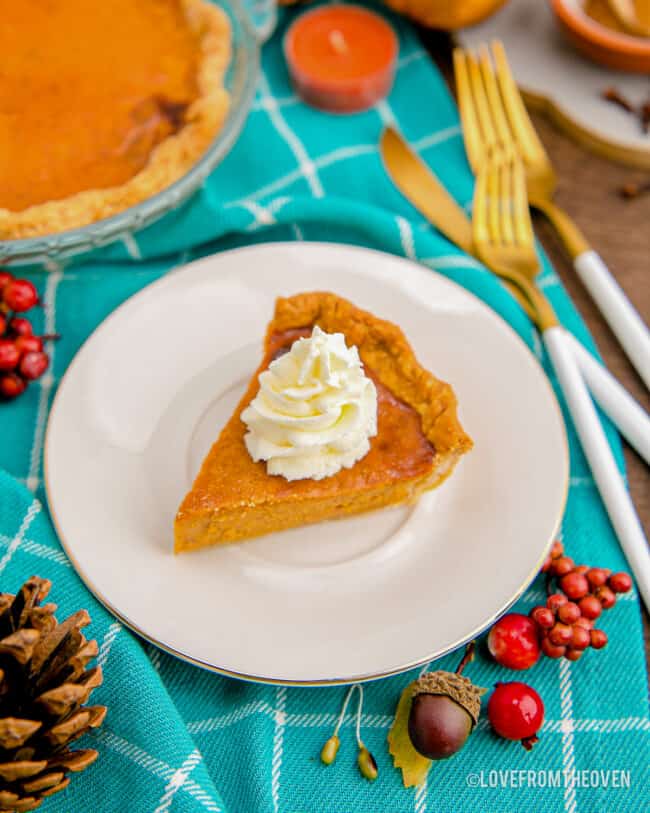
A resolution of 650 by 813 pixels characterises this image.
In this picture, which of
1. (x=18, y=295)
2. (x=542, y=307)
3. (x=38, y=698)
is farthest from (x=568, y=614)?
(x=18, y=295)

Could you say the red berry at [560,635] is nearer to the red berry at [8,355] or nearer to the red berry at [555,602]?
the red berry at [555,602]

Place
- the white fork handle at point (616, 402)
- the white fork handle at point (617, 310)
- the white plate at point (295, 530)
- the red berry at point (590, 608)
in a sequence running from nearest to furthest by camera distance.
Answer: the white plate at point (295, 530) < the red berry at point (590, 608) < the white fork handle at point (616, 402) < the white fork handle at point (617, 310)

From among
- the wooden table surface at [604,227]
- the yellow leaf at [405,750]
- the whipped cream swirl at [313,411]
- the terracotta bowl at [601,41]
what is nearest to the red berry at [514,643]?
the yellow leaf at [405,750]

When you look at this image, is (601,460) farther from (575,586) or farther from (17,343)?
(17,343)

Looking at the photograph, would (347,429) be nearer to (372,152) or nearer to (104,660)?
(104,660)

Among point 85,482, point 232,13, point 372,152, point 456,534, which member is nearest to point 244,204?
point 372,152

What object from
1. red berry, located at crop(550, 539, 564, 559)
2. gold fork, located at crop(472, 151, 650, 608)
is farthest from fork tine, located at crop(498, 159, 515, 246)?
red berry, located at crop(550, 539, 564, 559)
